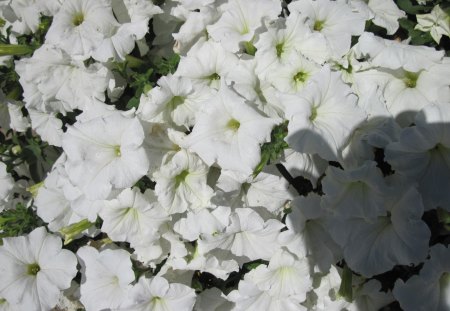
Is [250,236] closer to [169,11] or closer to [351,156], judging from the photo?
[351,156]

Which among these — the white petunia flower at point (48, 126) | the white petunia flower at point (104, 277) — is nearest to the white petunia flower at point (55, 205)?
the white petunia flower at point (104, 277)

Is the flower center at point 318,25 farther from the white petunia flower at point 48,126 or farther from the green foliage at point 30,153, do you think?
the green foliage at point 30,153

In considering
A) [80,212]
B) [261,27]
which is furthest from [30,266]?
[261,27]

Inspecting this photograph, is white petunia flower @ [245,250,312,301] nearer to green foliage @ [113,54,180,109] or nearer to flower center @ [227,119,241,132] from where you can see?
flower center @ [227,119,241,132]

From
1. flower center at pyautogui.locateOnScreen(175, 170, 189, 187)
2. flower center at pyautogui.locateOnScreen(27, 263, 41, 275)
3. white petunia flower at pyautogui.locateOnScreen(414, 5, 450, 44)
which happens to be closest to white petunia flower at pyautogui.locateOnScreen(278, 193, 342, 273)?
flower center at pyautogui.locateOnScreen(175, 170, 189, 187)

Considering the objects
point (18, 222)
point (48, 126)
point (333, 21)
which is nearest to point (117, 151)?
point (48, 126)

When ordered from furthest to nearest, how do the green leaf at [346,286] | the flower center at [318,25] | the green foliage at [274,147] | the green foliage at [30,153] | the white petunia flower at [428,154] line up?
the green foliage at [30,153]
the flower center at [318,25]
the green leaf at [346,286]
the green foliage at [274,147]
the white petunia flower at [428,154]
